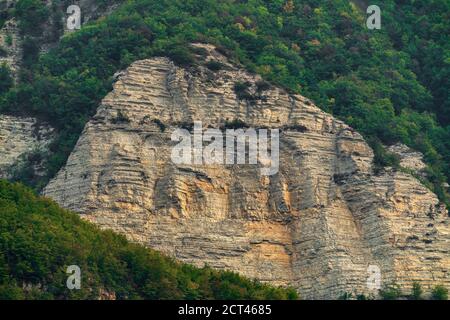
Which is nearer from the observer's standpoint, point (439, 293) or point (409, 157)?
point (439, 293)

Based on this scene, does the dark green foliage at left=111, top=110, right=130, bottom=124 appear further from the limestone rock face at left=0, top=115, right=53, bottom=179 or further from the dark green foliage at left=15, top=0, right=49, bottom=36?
the dark green foliage at left=15, top=0, right=49, bottom=36

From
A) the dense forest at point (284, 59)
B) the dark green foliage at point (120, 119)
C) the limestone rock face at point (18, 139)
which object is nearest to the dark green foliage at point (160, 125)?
the dark green foliage at point (120, 119)

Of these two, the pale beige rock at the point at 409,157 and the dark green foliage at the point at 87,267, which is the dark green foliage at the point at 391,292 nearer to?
the dark green foliage at the point at 87,267

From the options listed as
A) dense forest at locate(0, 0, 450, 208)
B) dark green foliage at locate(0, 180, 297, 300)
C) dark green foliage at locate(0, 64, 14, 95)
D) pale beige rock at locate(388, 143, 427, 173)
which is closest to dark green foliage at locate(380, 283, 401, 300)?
dark green foliage at locate(0, 180, 297, 300)

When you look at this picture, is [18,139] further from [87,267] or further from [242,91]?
[87,267]

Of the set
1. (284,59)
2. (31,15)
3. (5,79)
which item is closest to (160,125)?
(5,79)

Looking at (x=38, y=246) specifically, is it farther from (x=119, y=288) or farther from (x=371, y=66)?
(x=371, y=66)
